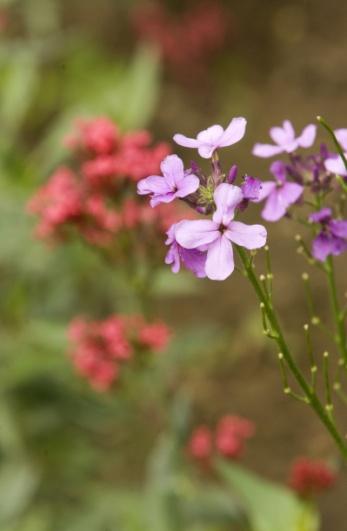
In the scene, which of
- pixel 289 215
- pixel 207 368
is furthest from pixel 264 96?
pixel 289 215

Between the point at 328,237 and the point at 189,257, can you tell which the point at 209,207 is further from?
the point at 328,237

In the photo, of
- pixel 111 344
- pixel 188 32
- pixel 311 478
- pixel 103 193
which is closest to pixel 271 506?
pixel 311 478

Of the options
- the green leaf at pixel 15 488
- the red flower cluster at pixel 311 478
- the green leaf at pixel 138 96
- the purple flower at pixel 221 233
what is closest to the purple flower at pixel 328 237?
the purple flower at pixel 221 233

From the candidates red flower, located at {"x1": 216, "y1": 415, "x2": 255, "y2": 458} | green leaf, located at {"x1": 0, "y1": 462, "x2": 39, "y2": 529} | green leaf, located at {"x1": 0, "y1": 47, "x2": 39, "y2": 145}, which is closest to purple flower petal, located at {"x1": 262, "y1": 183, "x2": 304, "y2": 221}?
red flower, located at {"x1": 216, "y1": 415, "x2": 255, "y2": 458}

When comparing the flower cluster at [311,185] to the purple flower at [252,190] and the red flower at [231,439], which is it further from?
the red flower at [231,439]

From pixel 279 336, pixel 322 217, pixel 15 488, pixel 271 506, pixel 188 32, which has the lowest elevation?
pixel 15 488
